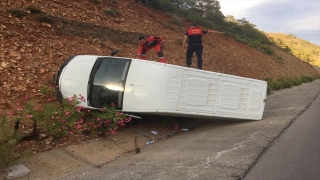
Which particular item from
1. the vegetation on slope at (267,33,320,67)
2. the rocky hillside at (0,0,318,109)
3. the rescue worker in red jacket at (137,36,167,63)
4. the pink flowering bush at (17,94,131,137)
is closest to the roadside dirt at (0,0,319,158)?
the rocky hillside at (0,0,318,109)

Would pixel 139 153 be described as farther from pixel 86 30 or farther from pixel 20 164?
pixel 86 30

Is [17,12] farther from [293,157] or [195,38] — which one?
[293,157]

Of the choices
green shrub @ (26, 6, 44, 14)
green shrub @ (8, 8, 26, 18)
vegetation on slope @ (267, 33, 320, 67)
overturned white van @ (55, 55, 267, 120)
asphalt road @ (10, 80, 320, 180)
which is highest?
vegetation on slope @ (267, 33, 320, 67)

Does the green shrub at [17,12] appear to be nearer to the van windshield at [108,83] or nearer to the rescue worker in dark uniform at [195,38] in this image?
the van windshield at [108,83]

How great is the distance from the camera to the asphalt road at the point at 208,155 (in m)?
3.85

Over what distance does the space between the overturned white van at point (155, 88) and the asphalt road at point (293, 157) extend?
1414 millimetres

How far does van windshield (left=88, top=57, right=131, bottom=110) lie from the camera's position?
6.09 metres

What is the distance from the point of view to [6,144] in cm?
420

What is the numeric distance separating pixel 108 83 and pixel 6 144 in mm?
2472

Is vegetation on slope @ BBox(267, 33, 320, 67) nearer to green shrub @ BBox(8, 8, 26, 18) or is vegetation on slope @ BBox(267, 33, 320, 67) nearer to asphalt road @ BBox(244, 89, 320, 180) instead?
green shrub @ BBox(8, 8, 26, 18)

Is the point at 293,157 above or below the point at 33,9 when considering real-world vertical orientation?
below

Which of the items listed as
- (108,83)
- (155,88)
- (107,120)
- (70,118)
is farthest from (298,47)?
(70,118)

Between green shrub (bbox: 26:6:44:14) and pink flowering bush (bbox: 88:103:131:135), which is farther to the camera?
green shrub (bbox: 26:6:44:14)

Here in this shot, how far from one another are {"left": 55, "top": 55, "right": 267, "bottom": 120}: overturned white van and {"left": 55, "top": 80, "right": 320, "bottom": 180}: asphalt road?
1.81ft
